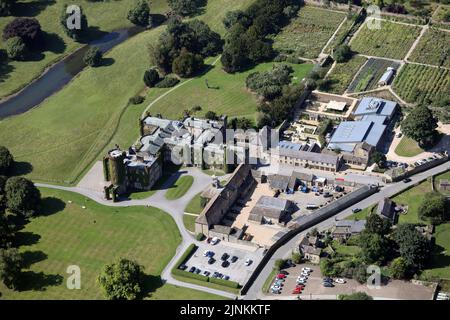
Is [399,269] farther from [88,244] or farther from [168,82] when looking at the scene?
[168,82]

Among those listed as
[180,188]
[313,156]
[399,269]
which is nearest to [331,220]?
[313,156]

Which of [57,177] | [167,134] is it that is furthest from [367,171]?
[57,177]

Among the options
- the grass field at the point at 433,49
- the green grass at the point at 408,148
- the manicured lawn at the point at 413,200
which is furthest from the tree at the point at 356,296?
the grass field at the point at 433,49

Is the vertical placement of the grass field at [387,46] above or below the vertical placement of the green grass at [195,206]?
above

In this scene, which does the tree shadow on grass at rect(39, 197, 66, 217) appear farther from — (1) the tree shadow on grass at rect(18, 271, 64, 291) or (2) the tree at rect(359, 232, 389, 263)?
(2) the tree at rect(359, 232, 389, 263)

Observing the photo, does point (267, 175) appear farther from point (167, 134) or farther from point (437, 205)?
point (437, 205)

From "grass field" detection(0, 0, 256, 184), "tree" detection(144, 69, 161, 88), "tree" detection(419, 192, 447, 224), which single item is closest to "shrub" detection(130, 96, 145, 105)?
"grass field" detection(0, 0, 256, 184)

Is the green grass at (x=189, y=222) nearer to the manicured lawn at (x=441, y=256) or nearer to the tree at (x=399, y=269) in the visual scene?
the tree at (x=399, y=269)
